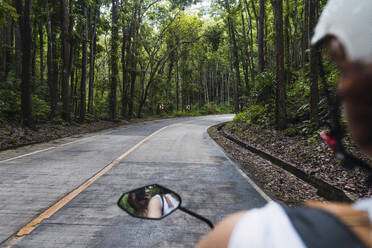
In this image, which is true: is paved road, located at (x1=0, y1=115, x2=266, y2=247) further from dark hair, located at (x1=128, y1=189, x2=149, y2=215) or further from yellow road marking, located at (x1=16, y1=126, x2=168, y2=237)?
dark hair, located at (x1=128, y1=189, x2=149, y2=215)

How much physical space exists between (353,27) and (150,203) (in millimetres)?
1010

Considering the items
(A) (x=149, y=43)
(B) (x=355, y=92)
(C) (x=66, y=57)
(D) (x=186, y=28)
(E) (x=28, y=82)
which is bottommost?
(B) (x=355, y=92)

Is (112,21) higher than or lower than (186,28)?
lower

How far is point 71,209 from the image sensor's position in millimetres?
4328

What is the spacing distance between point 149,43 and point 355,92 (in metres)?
34.0

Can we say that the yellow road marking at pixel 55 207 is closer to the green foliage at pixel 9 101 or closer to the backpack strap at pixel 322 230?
the backpack strap at pixel 322 230

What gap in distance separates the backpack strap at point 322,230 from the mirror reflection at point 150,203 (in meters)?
0.66

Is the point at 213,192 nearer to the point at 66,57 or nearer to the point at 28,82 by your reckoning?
the point at 28,82

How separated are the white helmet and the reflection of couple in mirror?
37.1 inches

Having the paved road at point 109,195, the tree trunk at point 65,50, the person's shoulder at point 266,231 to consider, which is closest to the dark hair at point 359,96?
the person's shoulder at point 266,231

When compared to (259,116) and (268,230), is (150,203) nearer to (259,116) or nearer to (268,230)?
(268,230)

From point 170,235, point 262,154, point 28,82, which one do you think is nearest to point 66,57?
point 28,82

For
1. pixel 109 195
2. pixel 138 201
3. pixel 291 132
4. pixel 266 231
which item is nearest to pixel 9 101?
pixel 109 195

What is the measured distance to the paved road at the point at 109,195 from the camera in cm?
343
